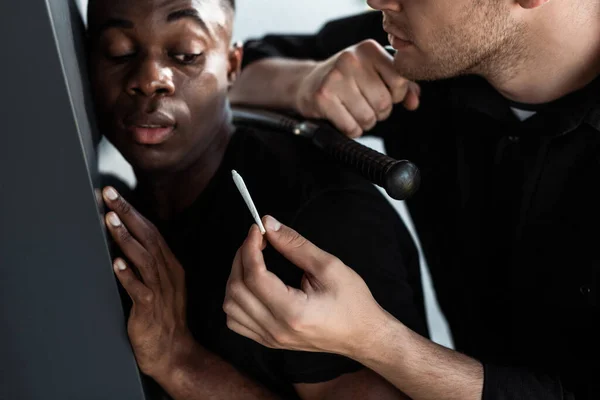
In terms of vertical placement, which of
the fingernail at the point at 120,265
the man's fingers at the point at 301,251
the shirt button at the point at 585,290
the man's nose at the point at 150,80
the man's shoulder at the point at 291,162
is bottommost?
the shirt button at the point at 585,290

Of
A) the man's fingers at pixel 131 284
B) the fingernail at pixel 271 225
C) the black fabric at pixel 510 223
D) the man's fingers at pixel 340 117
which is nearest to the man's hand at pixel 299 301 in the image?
the fingernail at pixel 271 225

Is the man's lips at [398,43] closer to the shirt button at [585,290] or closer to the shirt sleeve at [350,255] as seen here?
the shirt sleeve at [350,255]

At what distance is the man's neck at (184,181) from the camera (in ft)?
3.66

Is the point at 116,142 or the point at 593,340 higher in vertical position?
the point at 116,142

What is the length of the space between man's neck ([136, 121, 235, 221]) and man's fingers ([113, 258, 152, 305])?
0.26 meters

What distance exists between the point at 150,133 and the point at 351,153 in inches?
11.5

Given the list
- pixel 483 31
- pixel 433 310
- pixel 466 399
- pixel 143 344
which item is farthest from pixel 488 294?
pixel 433 310

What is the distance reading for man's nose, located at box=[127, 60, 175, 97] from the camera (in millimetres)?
958

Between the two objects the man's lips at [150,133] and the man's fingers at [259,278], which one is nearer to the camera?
the man's fingers at [259,278]

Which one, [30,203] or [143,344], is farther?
[143,344]

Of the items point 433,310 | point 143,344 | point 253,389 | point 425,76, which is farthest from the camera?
point 433,310

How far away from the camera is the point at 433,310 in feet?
6.81

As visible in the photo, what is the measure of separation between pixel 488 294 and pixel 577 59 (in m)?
0.45

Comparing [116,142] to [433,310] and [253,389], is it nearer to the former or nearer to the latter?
[253,389]
